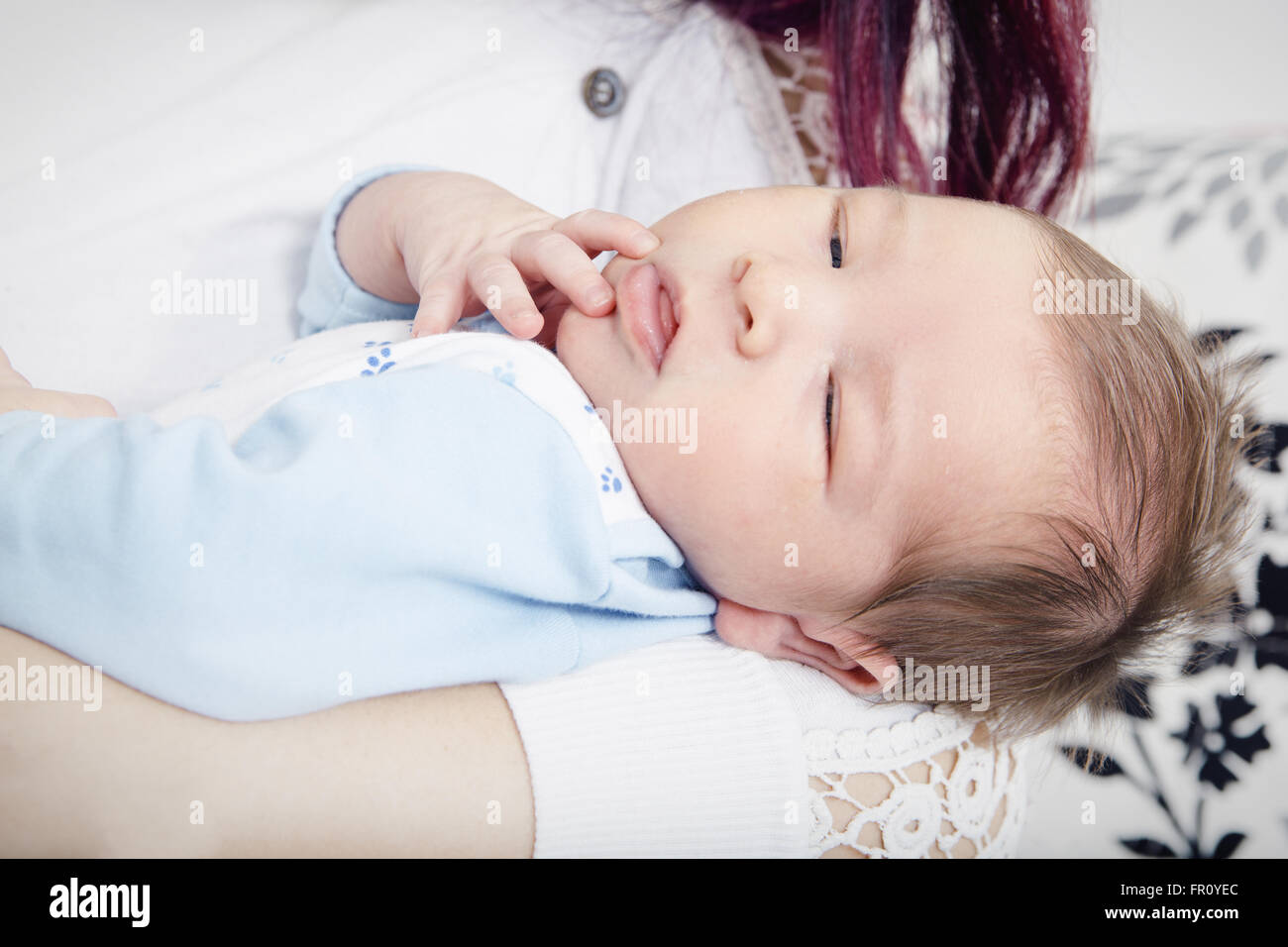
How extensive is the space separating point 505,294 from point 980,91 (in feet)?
3.22

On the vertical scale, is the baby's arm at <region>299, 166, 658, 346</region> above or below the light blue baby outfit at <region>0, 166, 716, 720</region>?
above

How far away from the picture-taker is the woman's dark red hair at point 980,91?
4.55ft

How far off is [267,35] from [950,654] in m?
1.26

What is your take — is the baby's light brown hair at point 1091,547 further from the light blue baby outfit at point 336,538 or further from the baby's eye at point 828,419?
the light blue baby outfit at point 336,538

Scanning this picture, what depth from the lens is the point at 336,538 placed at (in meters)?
0.75

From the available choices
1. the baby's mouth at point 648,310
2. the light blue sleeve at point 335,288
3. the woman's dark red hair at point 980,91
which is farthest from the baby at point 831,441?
the woman's dark red hair at point 980,91

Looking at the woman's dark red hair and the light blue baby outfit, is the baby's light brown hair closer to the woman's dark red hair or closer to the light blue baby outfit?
the light blue baby outfit

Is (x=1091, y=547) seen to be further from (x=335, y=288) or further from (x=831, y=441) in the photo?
(x=335, y=288)

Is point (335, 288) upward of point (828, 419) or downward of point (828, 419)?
upward

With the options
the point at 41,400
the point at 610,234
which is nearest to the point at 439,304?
the point at 610,234

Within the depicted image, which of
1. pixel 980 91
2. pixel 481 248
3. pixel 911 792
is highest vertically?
pixel 980 91

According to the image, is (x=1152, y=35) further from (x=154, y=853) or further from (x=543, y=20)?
(x=154, y=853)

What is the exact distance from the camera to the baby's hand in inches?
37.8

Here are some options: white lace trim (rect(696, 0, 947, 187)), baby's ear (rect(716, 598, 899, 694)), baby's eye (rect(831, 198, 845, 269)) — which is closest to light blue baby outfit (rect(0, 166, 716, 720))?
baby's ear (rect(716, 598, 899, 694))
